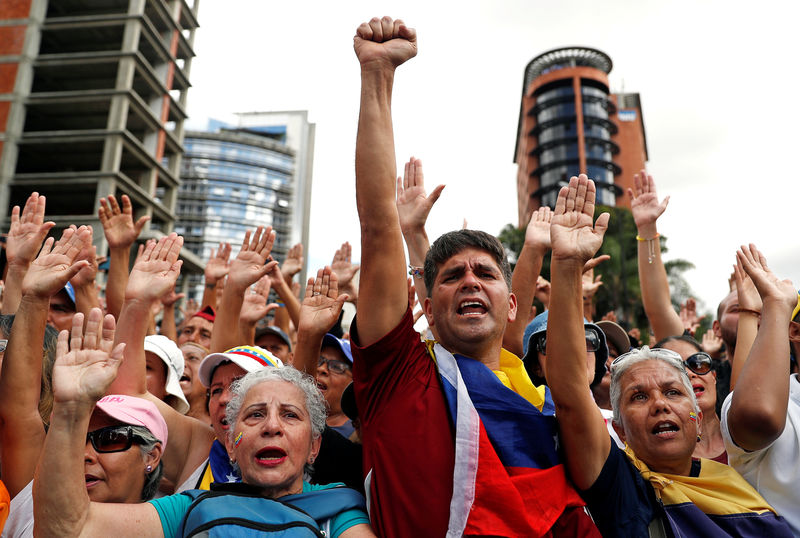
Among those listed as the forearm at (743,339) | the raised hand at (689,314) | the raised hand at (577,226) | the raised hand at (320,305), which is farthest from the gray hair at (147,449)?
the raised hand at (689,314)

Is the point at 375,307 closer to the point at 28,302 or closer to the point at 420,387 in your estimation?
the point at 420,387

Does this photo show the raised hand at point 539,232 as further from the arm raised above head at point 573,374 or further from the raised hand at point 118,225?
the raised hand at point 118,225

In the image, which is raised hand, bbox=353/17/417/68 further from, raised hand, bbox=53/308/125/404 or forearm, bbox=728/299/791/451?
forearm, bbox=728/299/791/451

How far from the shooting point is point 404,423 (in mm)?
2018

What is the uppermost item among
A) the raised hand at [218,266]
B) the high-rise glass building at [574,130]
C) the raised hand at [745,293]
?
the high-rise glass building at [574,130]

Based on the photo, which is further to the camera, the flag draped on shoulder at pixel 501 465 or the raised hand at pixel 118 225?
the raised hand at pixel 118 225

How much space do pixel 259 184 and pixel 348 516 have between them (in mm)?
101102

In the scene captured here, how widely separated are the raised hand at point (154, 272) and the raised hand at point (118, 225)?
970 millimetres

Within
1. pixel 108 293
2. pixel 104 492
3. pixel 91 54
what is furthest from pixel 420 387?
pixel 91 54

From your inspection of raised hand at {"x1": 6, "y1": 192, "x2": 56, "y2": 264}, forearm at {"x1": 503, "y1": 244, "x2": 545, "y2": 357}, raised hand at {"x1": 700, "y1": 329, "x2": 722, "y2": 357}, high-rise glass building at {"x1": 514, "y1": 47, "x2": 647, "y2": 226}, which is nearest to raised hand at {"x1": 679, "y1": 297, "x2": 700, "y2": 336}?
raised hand at {"x1": 700, "y1": 329, "x2": 722, "y2": 357}

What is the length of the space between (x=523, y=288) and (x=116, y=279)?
2861 mm

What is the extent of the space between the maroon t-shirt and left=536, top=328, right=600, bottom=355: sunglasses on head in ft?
4.99

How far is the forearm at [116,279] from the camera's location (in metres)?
4.19

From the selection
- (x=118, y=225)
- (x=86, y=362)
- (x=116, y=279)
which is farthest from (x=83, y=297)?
(x=86, y=362)
